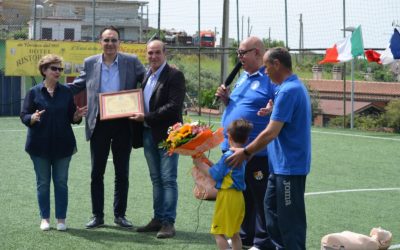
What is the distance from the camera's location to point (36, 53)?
23.6 meters

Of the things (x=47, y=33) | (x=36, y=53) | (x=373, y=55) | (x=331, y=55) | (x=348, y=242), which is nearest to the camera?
(x=348, y=242)

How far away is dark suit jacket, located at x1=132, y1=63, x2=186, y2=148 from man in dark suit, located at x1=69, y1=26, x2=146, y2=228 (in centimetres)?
47

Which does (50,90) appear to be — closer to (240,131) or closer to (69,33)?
(240,131)

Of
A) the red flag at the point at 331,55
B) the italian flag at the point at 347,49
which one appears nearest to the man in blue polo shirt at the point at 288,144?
the italian flag at the point at 347,49

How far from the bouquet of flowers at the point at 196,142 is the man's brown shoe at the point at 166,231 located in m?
1.17

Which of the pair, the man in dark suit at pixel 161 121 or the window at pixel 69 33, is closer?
the man in dark suit at pixel 161 121

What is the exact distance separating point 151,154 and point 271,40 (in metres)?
18.2

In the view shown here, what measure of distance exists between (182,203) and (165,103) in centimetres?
223

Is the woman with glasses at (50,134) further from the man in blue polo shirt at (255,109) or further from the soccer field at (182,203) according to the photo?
the man in blue polo shirt at (255,109)

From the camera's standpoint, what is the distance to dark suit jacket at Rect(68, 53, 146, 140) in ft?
28.0

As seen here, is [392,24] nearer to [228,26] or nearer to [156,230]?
[228,26]

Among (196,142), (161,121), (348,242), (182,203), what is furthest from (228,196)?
(182,203)

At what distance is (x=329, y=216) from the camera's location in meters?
9.53

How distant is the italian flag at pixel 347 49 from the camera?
860 inches
